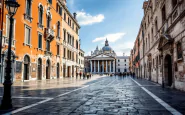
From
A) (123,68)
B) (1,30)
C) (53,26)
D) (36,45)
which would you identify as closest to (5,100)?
(1,30)

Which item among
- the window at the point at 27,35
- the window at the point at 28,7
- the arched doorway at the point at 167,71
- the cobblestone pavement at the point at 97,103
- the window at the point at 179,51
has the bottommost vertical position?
the cobblestone pavement at the point at 97,103

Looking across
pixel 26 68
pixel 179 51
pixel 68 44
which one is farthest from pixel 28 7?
pixel 179 51

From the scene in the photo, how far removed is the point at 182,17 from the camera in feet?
30.0

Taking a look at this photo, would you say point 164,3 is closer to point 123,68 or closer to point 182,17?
point 182,17

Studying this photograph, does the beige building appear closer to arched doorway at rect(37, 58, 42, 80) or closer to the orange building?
the orange building

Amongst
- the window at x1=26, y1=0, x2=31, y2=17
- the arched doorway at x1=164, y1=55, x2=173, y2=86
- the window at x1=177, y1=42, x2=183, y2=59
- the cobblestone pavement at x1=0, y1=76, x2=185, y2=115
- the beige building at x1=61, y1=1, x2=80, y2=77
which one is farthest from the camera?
the beige building at x1=61, y1=1, x2=80, y2=77

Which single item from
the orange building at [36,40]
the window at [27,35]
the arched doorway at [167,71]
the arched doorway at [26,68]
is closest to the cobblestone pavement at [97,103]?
the arched doorway at [167,71]

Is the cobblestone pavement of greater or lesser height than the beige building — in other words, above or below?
below

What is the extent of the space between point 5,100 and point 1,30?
12037mm

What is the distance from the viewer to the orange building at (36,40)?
57.8 ft

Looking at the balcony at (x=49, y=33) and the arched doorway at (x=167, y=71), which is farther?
the balcony at (x=49, y=33)

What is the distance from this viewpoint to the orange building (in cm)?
1761

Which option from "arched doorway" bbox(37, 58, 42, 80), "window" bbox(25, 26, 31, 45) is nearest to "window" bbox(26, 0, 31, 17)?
"window" bbox(25, 26, 31, 45)

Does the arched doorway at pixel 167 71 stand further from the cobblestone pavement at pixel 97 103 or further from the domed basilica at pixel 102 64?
the domed basilica at pixel 102 64
